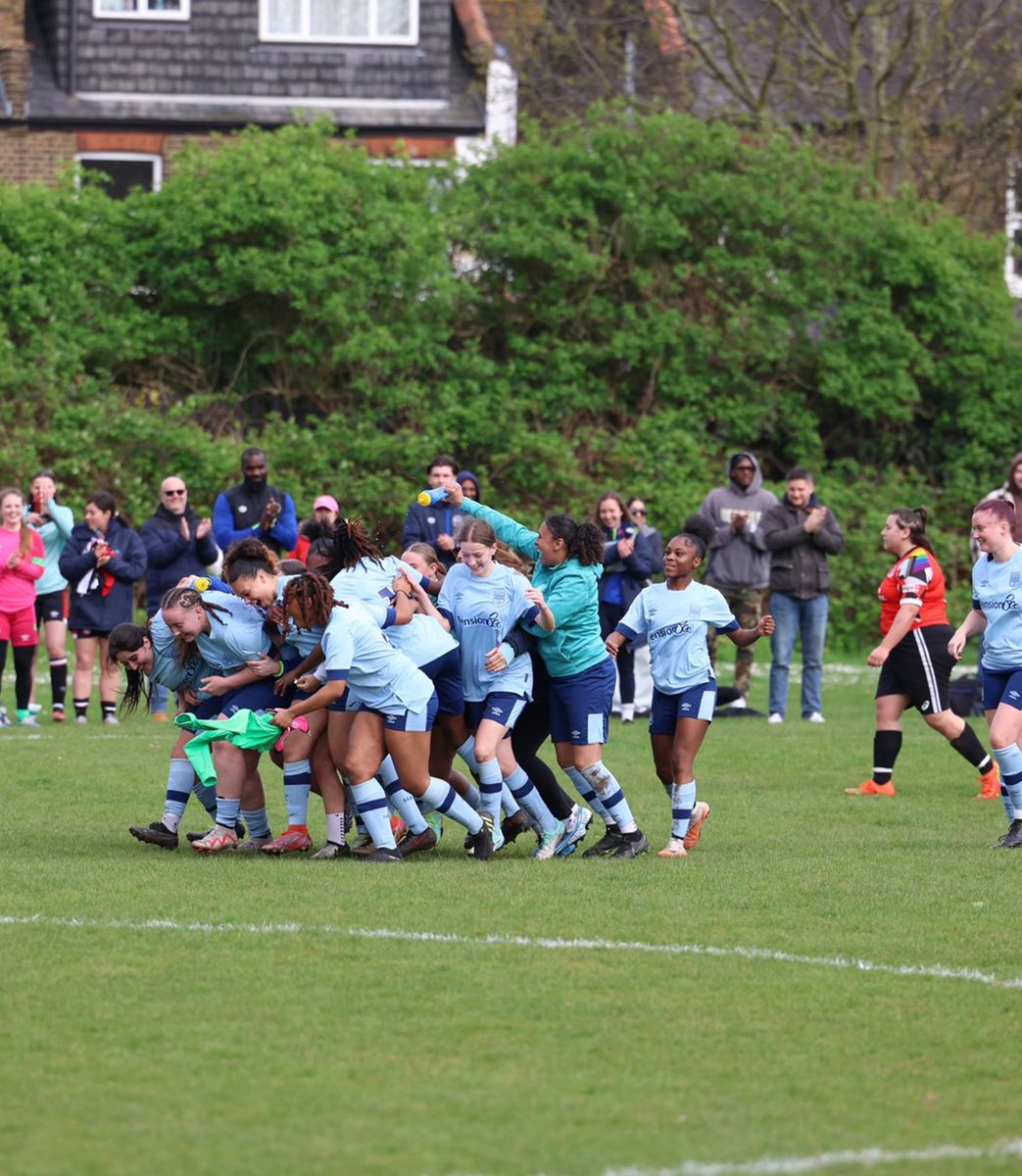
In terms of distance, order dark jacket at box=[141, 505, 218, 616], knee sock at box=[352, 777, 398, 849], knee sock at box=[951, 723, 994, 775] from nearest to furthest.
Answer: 1. knee sock at box=[352, 777, 398, 849]
2. knee sock at box=[951, 723, 994, 775]
3. dark jacket at box=[141, 505, 218, 616]

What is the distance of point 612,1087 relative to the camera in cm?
600

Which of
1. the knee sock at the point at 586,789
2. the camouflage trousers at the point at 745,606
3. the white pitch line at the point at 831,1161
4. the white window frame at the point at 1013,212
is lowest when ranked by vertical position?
the white pitch line at the point at 831,1161

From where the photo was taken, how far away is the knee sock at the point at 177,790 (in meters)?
10.7

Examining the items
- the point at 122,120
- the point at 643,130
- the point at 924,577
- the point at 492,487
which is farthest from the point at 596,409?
the point at 924,577

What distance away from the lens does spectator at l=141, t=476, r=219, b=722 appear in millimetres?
17469

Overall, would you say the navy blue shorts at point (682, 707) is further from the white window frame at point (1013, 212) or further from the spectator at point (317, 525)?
the white window frame at point (1013, 212)

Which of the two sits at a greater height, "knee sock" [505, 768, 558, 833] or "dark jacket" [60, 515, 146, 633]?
"dark jacket" [60, 515, 146, 633]

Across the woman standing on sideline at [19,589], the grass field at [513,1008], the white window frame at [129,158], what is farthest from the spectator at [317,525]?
the white window frame at [129,158]

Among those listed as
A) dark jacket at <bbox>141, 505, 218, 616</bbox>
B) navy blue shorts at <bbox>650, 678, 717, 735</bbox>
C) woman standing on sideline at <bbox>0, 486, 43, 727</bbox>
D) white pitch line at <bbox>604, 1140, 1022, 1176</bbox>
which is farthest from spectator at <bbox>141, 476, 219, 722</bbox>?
white pitch line at <bbox>604, 1140, 1022, 1176</bbox>

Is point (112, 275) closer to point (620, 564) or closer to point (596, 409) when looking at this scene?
point (596, 409)

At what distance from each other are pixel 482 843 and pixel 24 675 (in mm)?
7226

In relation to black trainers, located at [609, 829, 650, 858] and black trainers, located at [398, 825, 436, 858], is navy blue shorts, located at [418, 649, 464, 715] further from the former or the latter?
black trainers, located at [609, 829, 650, 858]

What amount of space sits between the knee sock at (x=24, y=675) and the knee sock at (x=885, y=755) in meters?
7.16

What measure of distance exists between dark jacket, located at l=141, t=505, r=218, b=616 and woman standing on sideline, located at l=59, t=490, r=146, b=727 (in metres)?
0.27
